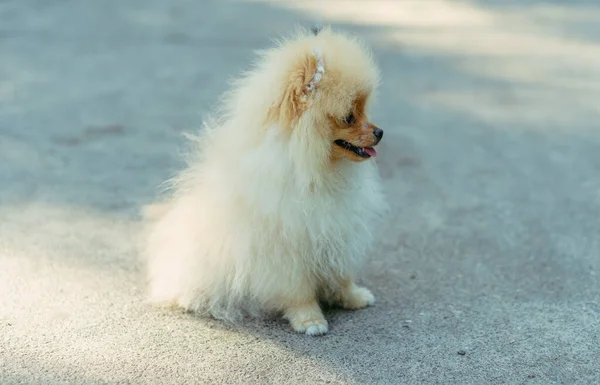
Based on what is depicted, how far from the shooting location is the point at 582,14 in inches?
335

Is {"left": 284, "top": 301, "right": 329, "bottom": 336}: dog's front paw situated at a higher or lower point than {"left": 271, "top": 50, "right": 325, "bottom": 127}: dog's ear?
lower

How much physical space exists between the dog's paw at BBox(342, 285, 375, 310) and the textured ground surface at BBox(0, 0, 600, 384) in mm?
61

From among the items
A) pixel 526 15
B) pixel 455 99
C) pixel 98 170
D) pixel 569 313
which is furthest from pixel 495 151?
pixel 526 15

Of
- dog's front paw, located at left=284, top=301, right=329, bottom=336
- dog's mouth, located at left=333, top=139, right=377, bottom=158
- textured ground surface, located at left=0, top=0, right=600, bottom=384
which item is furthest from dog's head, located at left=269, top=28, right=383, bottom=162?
textured ground surface, located at left=0, top=0, right=600, bottom=384

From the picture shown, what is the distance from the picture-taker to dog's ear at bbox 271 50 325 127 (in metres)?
Answer: 2.48

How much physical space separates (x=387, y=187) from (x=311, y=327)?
176cm

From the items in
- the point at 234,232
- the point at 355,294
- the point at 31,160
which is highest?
the point at 234,232

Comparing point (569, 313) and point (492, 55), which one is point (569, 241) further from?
point (492, 55)

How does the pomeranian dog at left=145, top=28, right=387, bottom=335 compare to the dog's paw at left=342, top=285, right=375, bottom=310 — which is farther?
the dog's paw at left=342, top=285, right=375, bottom=310

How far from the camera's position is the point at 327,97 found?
250 cm

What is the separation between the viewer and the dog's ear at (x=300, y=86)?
2.48 meters

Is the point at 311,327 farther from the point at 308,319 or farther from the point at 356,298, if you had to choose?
the point at 356,298

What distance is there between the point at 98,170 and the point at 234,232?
2041mm

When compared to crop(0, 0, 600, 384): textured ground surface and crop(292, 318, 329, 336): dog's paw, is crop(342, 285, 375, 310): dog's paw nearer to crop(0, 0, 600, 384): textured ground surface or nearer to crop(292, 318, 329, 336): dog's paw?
crop(0, 0, 600, 384): textured ground surface
